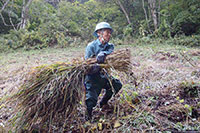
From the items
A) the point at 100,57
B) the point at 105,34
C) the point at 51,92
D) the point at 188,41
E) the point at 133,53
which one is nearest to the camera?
the point at 51,92

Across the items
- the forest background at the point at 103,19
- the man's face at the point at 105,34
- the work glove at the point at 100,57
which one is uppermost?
the forest background at the point at 103,19

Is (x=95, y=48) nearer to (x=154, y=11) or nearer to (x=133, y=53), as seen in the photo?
(x=133, y=53)

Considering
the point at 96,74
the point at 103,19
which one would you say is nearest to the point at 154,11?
the point at 103,19

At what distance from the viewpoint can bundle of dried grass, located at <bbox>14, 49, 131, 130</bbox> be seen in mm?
2049

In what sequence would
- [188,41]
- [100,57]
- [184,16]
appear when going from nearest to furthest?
[100,57] → [188,41] → [184,16]

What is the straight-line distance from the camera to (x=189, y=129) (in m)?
2.00

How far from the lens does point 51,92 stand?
2.04 meters

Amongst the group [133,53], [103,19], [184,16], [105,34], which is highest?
[103,19]

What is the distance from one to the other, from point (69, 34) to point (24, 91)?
13.2m

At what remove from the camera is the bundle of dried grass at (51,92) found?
2049 mm

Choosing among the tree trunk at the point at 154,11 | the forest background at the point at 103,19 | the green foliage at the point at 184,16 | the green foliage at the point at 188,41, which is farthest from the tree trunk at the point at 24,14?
the green foliage at the point at 188,41

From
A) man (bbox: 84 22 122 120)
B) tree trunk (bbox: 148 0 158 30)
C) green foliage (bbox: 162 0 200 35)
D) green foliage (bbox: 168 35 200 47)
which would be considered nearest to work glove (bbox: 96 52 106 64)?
man (bbox: 84 22 122 120)

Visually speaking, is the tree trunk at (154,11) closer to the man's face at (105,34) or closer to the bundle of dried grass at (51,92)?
the man's face at (105,34)

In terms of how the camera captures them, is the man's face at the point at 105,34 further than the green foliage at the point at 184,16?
No
